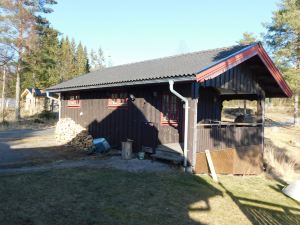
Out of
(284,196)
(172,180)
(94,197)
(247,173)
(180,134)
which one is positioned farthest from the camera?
(247,173)

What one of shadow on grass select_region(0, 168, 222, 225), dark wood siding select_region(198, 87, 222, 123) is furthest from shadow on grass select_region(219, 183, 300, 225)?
dark wood siding select_region(198, 87, 222, 123)

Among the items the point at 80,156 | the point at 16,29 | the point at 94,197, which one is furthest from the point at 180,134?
the point at 16,29

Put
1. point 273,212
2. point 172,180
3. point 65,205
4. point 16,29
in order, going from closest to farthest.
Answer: point 65,205
point 273,212
point 172,180
point 16,29

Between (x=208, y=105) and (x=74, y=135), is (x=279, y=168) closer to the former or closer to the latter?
(x=208, y=105)

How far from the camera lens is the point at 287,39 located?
3075cm

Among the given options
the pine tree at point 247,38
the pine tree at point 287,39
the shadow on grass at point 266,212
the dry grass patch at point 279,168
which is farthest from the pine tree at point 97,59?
the shadow on grass at point 266,212

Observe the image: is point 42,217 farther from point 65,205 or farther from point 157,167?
point 157,167

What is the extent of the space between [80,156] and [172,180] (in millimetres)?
4407

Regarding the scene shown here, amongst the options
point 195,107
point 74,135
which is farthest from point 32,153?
point 195,107

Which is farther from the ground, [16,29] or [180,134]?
[16,29]

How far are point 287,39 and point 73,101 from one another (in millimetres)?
23166

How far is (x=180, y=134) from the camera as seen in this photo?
434 inches

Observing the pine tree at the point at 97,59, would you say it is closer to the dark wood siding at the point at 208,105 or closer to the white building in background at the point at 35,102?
the white building in background at the point at 35,102

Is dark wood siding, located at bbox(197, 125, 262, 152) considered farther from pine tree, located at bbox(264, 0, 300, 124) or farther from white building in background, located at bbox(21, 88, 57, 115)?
white building in background, located at bbox(21, 88, 57, 115)
